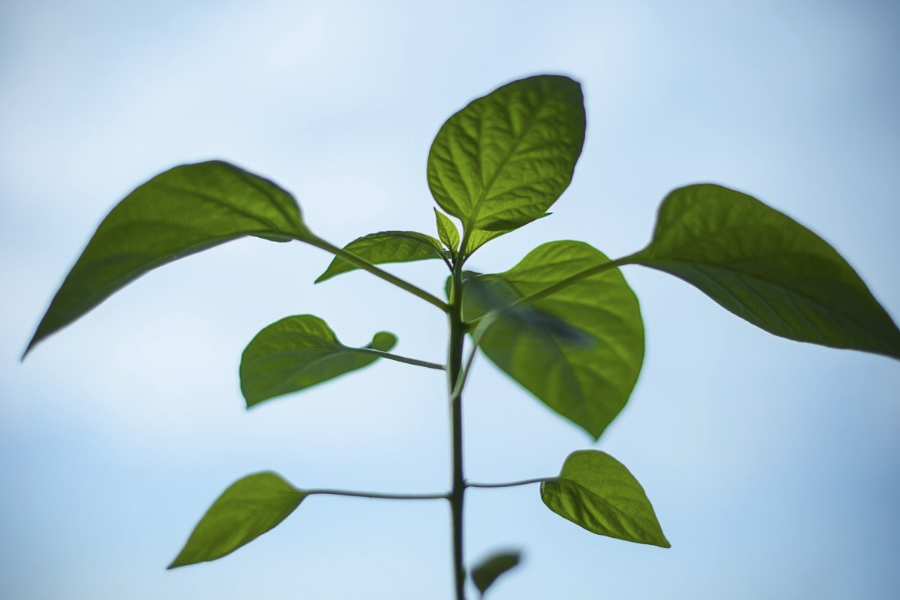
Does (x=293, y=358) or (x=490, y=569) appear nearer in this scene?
(x=490, y=569)

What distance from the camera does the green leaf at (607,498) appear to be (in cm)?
42

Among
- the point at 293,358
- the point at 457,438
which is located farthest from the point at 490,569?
the point at 293,358

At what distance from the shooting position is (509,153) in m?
0.38

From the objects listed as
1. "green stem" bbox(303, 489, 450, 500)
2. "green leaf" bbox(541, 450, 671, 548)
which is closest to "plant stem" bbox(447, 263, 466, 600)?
"green stem" bbox(303, 489, 450, 500)

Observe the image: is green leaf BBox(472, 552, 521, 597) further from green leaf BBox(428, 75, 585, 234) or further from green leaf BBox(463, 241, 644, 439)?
green leaf BBox(428, 75, 585, 234)

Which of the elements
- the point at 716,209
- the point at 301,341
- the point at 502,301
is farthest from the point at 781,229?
the point at 301,341

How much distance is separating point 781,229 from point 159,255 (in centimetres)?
30

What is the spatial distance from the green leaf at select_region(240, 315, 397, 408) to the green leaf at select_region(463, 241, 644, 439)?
0.31ft

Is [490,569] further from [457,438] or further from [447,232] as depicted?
[447,232]

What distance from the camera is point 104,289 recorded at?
308mm

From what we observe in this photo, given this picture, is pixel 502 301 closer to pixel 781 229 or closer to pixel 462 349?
pixel 462 349

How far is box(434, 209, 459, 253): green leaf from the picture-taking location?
502mm

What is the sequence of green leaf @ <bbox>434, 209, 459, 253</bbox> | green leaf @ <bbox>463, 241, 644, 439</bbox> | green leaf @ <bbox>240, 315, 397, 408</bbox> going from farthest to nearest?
green leaf @ <bbox>434, 209, 459, 253</bbox> < green leaf @ <bbox>240, 315, 397, 408</bbox> < green leaf @ <bbox>463, 241, 644, 439</bbox>

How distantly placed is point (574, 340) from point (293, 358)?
205 mm
